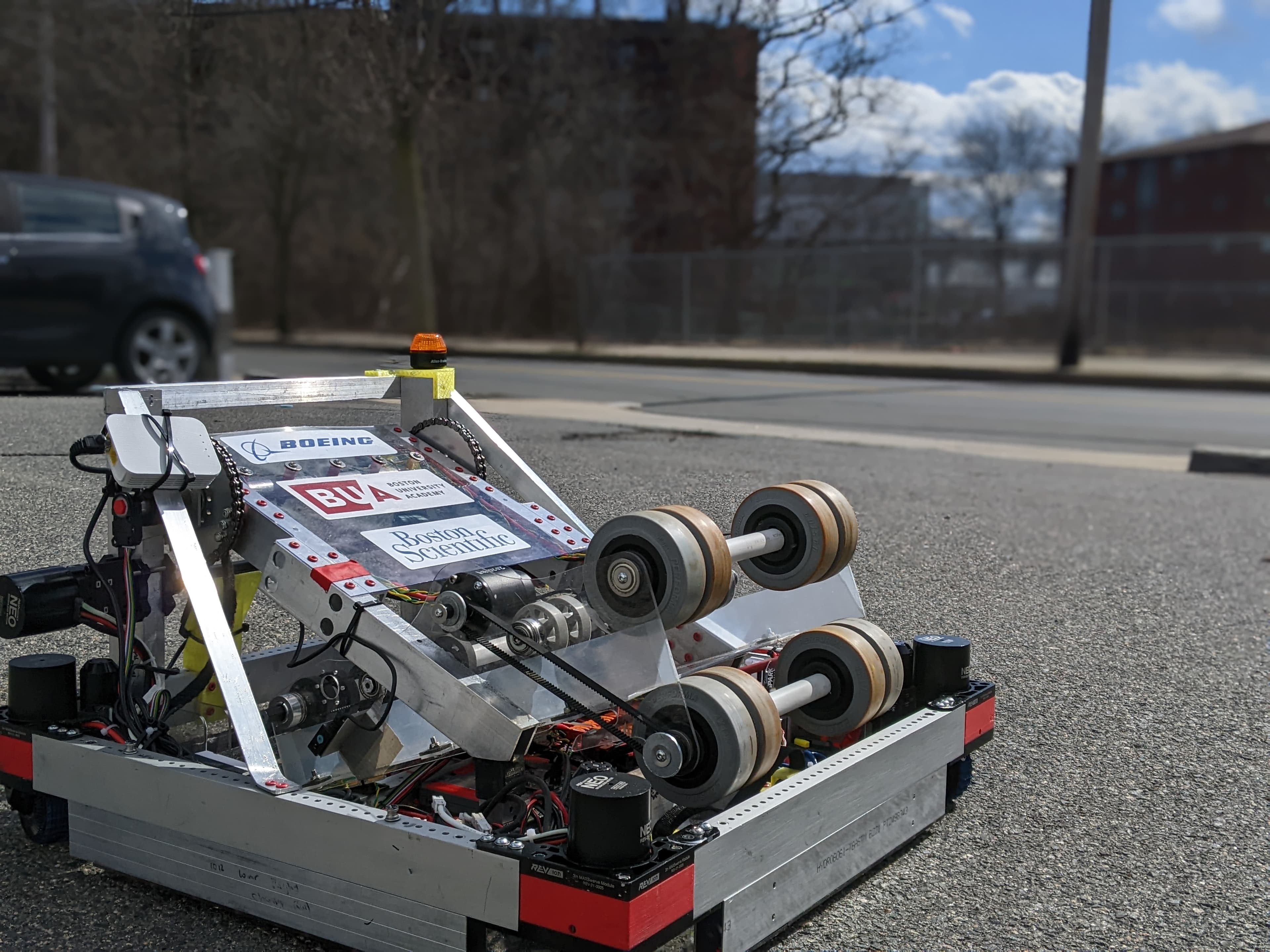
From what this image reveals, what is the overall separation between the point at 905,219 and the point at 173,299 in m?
27.2

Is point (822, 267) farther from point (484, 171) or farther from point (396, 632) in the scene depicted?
point (396, 632)

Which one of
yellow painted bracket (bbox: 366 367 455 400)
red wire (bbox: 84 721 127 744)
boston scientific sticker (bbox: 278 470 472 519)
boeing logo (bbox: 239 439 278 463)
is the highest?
yellow painted bracket (bbox: 366 367 455 400)

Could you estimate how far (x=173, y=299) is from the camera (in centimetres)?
1135

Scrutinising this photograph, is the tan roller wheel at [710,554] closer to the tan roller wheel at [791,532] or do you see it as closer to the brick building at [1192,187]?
the tan roller wheel at [791,532]

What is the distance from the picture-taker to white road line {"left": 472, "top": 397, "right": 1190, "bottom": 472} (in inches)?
421

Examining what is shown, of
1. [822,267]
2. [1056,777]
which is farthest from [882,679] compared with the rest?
[822,267]

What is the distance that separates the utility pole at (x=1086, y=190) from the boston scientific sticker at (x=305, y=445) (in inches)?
735

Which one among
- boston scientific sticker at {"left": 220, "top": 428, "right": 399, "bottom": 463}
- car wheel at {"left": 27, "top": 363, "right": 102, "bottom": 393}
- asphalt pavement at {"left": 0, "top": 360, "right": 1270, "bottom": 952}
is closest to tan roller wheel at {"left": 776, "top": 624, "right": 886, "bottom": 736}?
asphalt pavement at {"left": 0, "top": 360, "right": 1270, "bottom": 952}

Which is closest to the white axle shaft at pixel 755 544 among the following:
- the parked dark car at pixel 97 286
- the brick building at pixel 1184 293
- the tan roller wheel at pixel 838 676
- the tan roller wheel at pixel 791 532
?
the tan roller wheel at pixel 791 532

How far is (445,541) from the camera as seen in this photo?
3359mm

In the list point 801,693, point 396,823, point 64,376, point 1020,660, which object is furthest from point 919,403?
point 396,823

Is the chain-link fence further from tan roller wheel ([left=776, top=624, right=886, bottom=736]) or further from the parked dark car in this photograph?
tan roller wheel ([left=776, top=624, right=886, bottom=736])

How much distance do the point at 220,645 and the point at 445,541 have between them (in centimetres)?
67

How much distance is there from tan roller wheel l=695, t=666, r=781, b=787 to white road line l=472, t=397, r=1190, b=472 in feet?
21.8
